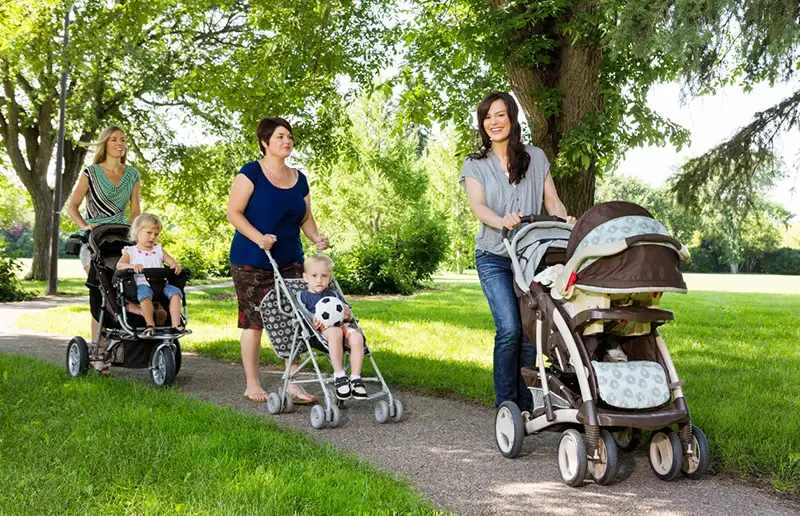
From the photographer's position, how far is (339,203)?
106 ft

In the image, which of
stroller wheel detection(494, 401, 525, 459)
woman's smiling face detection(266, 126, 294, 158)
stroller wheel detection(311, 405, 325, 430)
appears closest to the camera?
stroller wheel detection(494, 401, 525, 459)

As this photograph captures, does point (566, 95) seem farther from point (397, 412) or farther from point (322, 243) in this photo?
point (397, 412)

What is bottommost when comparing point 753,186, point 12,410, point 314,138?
point 12,410

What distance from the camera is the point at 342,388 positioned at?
532 cm

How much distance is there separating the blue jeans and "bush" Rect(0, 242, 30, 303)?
1451cm

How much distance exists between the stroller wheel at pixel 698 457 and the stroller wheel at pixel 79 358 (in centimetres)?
500

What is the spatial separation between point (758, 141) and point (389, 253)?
40.0ft

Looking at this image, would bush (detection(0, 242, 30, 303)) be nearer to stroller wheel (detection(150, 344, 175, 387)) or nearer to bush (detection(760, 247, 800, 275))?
stroller wheel (detection(150, 344, 175, 387))

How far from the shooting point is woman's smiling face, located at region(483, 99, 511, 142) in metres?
4.98

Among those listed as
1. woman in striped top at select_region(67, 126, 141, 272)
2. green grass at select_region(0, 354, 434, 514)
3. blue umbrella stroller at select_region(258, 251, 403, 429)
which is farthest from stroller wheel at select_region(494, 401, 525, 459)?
woman in striped top at select_region(67, 126, 141, 272)

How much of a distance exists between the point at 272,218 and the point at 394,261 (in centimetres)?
1407

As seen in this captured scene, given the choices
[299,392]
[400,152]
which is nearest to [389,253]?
[400,152]

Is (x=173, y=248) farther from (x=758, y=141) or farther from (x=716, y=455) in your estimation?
(x=716, y=455)

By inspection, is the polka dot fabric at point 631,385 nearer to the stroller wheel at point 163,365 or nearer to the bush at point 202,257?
the stroller wheel at point 163,365
